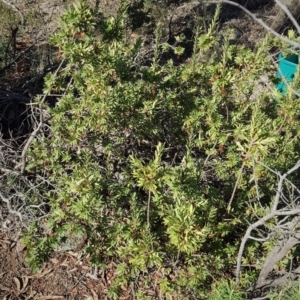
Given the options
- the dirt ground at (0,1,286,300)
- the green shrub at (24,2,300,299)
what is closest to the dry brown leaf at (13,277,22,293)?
the dirt ground at (0,1,286,300)

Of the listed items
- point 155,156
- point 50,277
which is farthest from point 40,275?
point 155,156

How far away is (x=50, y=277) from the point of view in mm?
3367

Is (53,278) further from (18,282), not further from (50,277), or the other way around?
(18,282)

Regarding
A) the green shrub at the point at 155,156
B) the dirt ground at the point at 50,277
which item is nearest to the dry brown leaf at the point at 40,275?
the dirt ground at the point at 50,277

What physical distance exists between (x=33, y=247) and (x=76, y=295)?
0.89m

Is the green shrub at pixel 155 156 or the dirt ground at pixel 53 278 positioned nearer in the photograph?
the green shrub at pixel 155 156

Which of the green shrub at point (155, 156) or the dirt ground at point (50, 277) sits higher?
the green shrub at point (155, 156)

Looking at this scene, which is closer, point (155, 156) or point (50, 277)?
point (155, 156)

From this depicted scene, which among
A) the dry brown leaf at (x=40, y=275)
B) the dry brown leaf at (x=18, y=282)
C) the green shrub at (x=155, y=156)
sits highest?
the green shrub at (x=155, y=156)

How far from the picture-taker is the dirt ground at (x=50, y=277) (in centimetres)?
325

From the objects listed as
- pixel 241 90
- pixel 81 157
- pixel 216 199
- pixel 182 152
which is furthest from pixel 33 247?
pixel 241 90

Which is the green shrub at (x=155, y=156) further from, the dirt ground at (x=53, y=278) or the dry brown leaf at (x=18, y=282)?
the dry brown leaf at (x=18, y=282)

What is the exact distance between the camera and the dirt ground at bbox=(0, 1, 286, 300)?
3250 millimetres

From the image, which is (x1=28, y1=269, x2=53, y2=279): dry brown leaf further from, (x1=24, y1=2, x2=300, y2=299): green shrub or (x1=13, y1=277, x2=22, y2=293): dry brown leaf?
(x1=24, y1=2, x2=300, y2=299): green shrub
